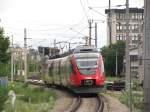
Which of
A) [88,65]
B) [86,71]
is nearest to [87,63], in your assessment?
[88,65]

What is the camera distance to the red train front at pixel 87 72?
34.1 meters

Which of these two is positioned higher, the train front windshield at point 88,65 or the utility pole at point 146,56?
the utility pole at point 146,56

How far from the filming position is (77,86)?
1362 inches

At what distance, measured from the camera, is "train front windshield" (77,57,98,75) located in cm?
3425

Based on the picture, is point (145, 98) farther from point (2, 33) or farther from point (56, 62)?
point (2, 33)

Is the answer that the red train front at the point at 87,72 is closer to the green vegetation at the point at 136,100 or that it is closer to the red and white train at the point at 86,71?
the red and white train at the point at 86,71

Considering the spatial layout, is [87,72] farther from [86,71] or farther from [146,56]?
[146,56]

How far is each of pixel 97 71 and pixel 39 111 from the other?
34.3 feet

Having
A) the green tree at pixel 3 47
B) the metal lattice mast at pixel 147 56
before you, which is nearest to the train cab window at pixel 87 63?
the green tree at pixel 3 47

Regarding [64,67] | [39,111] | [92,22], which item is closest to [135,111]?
[39,111]

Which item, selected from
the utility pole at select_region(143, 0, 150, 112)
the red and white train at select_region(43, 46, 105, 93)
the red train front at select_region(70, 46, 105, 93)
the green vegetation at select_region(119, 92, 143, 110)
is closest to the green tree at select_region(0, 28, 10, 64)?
the red and white train at select_region(43, 46, 105, 93)

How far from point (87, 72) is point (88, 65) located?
486 millimetres

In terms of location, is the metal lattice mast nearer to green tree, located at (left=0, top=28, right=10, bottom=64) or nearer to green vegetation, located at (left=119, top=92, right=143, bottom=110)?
green vegetation, located at (left=119, top=92, right=143, bottom=110)

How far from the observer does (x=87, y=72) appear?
34.3 meters
